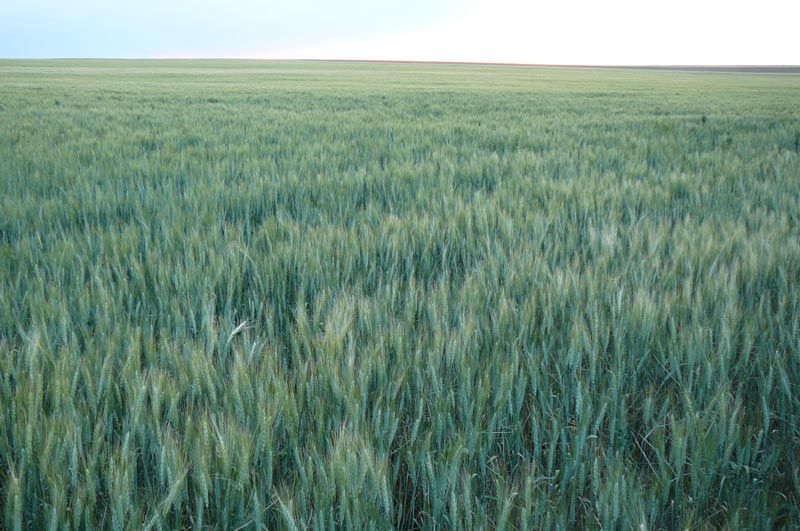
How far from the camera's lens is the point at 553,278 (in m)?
1.69

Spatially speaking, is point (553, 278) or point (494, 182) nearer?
point (553, 278)

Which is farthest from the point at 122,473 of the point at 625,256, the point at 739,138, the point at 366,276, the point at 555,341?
the point at 739,138

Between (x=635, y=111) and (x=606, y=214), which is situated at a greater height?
(x=635, y=111)

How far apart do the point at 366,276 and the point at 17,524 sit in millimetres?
1374

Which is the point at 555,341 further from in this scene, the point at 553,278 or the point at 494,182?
the point at 494,182

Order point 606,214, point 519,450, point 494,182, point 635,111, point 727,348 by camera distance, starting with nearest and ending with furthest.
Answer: point 519,450 → point 727,348 → point 606,214 → point 494,182 → point 635,111

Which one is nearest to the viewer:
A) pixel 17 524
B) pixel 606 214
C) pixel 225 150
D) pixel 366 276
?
pixel 17 524

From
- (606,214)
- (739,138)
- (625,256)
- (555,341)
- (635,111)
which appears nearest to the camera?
(555,341)

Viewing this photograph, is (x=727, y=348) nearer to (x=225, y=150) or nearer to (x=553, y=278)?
(x=553, y=278)

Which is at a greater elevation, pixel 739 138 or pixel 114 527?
pixel 739 138

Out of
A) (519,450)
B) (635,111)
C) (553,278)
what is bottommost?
(519,450)

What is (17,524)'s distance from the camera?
76 centimetres

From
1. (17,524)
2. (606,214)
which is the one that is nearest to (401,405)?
(17,524)

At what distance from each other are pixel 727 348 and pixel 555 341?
396mm
